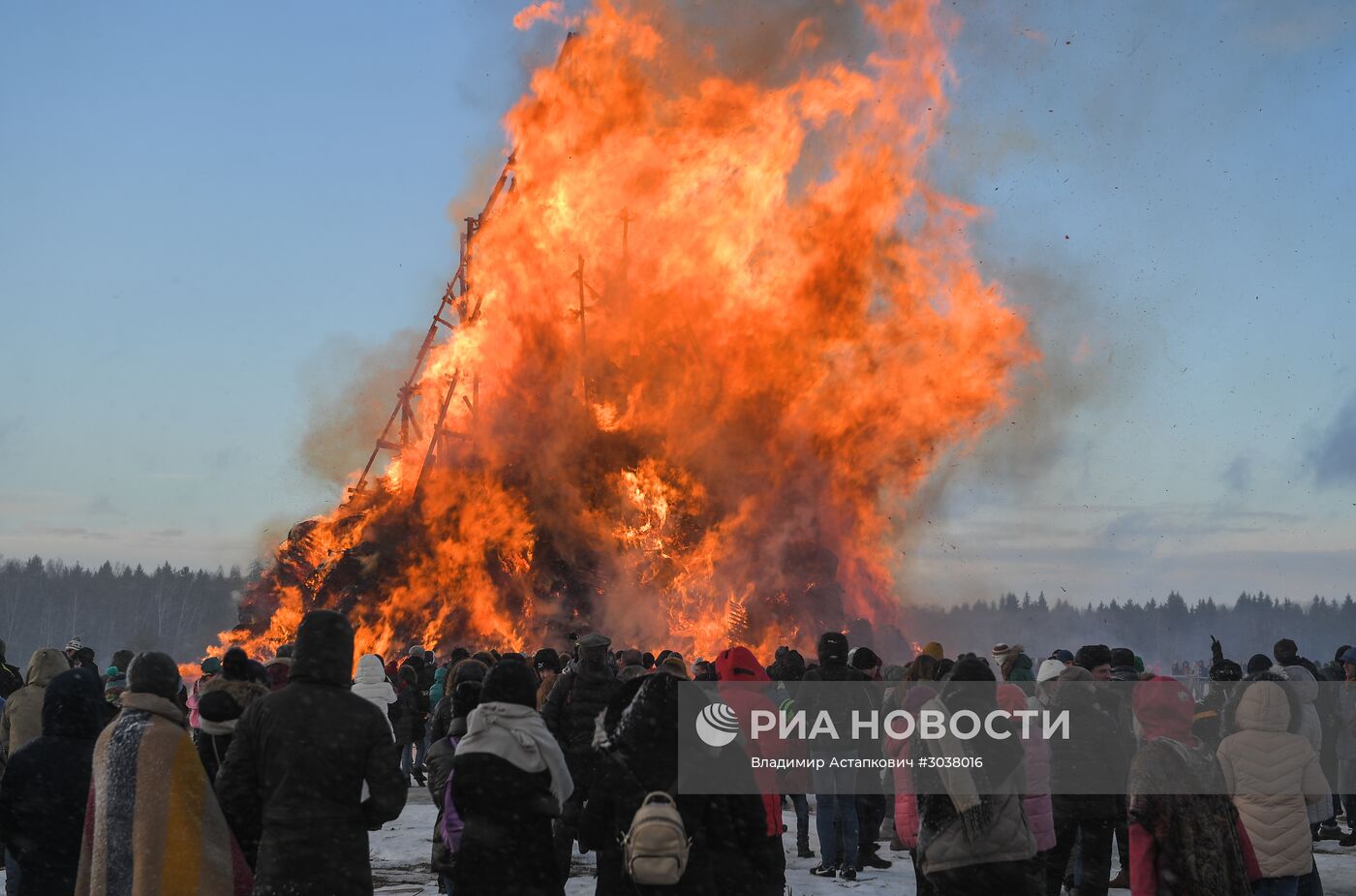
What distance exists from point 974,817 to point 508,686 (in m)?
2.50

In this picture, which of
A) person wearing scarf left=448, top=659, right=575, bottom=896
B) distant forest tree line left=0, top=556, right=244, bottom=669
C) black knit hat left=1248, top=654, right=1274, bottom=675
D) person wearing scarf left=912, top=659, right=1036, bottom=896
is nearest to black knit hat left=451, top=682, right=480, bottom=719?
person wearing scarf left=448, top=659, right=575, bottom=896

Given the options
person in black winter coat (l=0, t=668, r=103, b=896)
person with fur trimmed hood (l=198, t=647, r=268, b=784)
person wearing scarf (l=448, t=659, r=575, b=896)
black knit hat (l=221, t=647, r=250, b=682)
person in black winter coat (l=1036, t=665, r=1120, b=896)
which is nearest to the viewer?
person wearing scarf (l=448, t=659, r=575, b=896)

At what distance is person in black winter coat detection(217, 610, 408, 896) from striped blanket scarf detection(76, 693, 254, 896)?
14 cm

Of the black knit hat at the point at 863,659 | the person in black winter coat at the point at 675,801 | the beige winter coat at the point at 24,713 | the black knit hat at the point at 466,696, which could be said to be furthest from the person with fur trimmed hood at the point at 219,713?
the black knit hat at the point at 863,659

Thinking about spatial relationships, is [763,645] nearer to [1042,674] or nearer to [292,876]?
[1042,674]

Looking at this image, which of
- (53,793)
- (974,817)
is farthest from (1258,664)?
(53,793)

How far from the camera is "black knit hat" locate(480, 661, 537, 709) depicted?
18.9 feet

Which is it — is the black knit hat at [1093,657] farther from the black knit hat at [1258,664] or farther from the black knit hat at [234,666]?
the black knit hat at [234,666]

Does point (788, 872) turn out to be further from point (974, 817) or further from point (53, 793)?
point (53, 793)

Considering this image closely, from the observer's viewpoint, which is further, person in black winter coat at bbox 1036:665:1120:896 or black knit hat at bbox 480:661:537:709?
person in black winter coat at bbox 1036:665:1120:896

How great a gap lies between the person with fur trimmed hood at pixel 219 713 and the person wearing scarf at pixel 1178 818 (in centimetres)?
474

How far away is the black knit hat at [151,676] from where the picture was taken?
5.34 m

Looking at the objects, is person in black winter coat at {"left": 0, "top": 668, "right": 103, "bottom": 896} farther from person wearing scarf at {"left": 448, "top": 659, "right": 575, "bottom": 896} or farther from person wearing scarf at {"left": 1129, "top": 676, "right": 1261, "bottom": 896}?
person wearing scarf at {"left": 1129, "top": 676, "right": 1261, "bottom": 896}

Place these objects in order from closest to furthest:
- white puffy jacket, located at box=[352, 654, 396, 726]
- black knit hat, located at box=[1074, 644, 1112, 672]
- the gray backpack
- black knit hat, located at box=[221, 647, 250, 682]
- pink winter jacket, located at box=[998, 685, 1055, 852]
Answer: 1. the gray backpack
2. black knit hat, located at box=[221, 647, 250, 682]
3. pink winter jacket, located at box=[998, 685, 1055, 852]
4. black knit hat, located at box=[1074, 644, 1112, 672]
5. white puffy jacket, located at box=[352, 654, 396, 726]
